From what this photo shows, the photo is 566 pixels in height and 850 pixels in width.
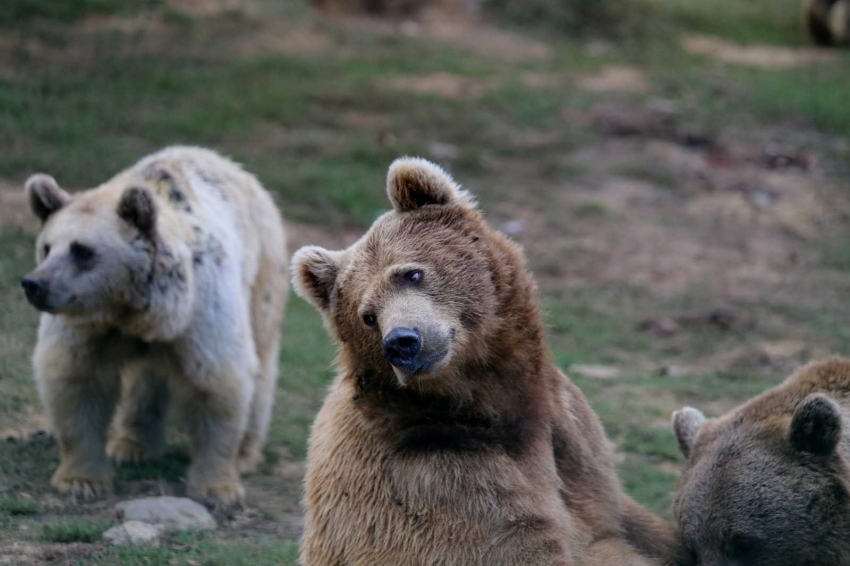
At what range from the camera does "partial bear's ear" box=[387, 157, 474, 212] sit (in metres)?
4.61

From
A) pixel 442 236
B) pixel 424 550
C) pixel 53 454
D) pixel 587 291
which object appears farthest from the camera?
pixel 587 291

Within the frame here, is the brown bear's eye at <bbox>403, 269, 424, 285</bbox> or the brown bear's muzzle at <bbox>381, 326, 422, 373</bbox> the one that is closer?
the brown bear's muzzle at <bbox>381, 326, 422, 373</bbox>

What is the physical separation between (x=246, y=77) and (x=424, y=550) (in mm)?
12718

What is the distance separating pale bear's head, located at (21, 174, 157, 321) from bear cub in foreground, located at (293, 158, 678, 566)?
2745mm

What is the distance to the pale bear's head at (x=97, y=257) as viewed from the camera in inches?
272

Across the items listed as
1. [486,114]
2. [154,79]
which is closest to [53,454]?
[154,79]

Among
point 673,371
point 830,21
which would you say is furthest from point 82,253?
point 830,21

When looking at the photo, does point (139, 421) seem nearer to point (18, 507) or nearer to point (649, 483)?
point (18, 507)

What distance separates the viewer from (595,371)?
31.8 ft

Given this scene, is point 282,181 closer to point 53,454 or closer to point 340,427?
point 53,454

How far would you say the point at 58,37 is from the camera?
51.6 ft

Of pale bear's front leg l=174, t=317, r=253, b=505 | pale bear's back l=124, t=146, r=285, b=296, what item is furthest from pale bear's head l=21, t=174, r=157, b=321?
pale bear's front leg l=174, t=317, r=253, b=505

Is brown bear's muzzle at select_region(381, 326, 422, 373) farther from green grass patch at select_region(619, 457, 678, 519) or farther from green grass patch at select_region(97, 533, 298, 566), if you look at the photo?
green grass patch at select_region(619, 457, 678, 519)

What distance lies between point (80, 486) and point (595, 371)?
4562 mm
